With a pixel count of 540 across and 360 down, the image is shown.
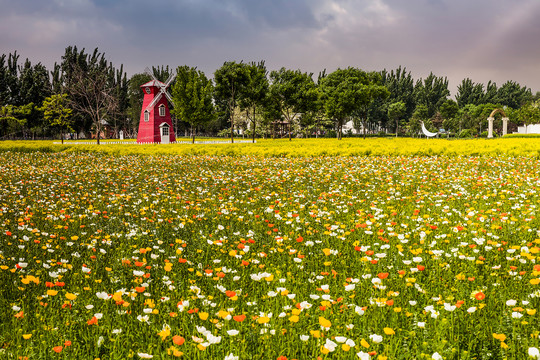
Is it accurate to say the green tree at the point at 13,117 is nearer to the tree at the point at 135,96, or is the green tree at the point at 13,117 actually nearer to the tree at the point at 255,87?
the tree at the point at 135,96

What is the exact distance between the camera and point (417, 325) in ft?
10.4

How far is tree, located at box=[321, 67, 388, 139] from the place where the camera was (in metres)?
53.0

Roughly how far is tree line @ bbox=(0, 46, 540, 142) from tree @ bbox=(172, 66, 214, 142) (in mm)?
134

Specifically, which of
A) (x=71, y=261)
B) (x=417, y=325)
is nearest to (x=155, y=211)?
(x=71, y=261)

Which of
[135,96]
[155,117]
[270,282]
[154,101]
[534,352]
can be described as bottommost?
[270,282]

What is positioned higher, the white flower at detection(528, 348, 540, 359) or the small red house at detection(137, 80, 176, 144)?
the small red house at detection(137, 80, 176, 144)

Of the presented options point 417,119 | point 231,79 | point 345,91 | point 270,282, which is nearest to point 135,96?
point 231,79

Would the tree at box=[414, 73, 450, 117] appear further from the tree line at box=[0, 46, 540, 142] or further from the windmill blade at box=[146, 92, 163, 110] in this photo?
the windmill blade at box=[146, 92, 163, 110]

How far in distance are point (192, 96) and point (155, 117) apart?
8.32 m

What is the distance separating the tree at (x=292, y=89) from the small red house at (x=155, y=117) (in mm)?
16894

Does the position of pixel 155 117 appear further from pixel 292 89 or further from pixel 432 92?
pixel 432 92

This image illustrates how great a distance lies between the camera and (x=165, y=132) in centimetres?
5559

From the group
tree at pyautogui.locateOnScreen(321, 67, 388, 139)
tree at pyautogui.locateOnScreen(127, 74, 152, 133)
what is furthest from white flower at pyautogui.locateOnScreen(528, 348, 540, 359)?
tree at pyautogui.locateOnScreen(127, 74, 152, 133)

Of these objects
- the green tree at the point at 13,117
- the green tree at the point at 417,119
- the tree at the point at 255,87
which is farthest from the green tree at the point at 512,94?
the green tree at the point at 13,117
